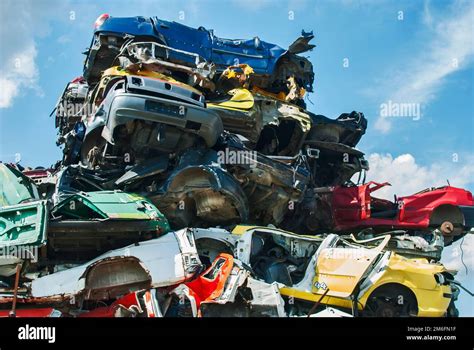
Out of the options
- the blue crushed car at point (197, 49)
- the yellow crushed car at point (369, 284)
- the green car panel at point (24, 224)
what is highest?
the blue crushed car at point (197, 49)

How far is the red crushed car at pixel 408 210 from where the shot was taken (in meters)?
18.1

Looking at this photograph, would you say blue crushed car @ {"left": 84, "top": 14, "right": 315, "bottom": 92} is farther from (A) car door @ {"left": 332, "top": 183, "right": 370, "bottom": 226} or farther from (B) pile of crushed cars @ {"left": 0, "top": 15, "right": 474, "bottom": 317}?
(A) car door @ {"left": 332, "top": 183, "right": 370, "bottom": 226}

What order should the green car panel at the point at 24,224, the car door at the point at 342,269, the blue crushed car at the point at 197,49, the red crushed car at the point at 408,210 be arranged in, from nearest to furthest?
the car door at the point at 342,269 < the green car panel at the point at 24,224 < the red crushed car at the point at 408,210 < the blue crushed car at the point at 197,49

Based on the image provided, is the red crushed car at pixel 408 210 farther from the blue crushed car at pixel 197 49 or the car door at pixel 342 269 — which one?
the car door at pixel 342 269

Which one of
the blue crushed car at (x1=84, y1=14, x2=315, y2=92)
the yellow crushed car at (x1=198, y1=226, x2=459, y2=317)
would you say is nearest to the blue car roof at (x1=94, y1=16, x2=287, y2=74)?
the blue crushed car at (x1=84, y1=14, x2=315, y2=92)

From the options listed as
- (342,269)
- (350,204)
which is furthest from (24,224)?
(350,204)

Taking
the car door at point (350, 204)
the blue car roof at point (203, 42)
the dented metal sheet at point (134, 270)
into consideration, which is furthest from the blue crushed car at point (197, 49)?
the dented metal sheet at point (134, 270)

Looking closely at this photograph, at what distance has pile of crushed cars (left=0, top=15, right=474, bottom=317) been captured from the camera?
11.1 m

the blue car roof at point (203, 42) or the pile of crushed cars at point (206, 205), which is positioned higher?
the blue car roof at point (203, 42)

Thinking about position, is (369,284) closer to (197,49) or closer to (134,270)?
(134,270)

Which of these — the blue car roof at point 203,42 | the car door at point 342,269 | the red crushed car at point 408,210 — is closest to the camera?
the car door at point 342,269

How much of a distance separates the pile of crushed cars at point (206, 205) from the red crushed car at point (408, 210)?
0.13 feet
